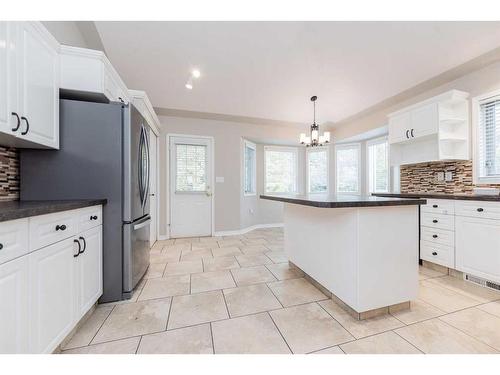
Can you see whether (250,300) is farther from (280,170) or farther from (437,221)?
(280,170)

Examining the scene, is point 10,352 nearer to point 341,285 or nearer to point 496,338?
point 341,285

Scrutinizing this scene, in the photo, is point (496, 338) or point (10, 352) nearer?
point (10, 352)

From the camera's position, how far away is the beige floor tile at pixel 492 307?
1.65 m

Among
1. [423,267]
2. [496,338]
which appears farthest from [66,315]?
[423,267]

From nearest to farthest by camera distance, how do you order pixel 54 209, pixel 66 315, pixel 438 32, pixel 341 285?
1. pixel 54 209
2. pixel 66 315
3. pixel 341 285
4. pixel 438 32

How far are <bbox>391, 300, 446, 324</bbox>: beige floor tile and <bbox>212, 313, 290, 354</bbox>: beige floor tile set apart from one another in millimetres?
990

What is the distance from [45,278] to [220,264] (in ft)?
6.14

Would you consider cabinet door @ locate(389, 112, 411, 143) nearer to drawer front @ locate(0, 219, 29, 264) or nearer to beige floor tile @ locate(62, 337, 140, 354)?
beige floor tile @ locate(62, 337, 140, 354)

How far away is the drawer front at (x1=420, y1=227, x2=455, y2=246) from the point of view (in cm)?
235

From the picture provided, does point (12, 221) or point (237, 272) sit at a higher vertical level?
point (12, 221)

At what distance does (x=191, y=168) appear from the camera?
4.30 m

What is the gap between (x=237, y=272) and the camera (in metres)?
2.51

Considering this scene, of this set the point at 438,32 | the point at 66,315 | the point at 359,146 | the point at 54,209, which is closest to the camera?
the point at 54,209
